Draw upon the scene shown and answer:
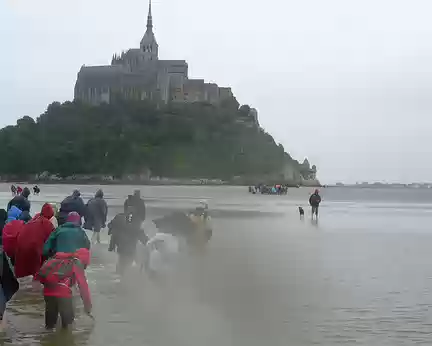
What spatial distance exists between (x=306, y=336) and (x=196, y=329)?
1.22 m

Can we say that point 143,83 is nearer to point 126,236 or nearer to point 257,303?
Answer: point 126,236

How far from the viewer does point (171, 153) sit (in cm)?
14150

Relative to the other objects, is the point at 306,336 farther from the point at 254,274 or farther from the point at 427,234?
the point at 427,234

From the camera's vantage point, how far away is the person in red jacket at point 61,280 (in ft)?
21.9

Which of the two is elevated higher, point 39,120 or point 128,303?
point 39,120

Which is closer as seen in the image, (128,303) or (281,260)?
(128,303)

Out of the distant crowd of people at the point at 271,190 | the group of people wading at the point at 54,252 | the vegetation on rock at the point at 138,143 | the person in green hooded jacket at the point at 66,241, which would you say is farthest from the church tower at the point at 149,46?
the person in green hooded jacket at the point at 66,241

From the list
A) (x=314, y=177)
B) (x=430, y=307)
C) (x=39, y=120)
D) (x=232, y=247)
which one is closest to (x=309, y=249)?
(x=232, y=247)

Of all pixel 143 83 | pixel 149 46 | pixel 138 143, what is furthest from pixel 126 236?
pixel 149 46

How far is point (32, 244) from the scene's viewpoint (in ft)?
27.0

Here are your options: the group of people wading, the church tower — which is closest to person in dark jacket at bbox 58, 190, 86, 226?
the group of people wading

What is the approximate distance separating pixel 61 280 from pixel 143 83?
155m

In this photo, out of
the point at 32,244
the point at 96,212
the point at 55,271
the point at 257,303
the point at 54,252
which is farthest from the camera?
the point at 96,212

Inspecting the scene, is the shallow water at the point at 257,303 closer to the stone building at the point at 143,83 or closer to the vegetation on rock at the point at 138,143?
the vegetation on rock at the point at 138,143
